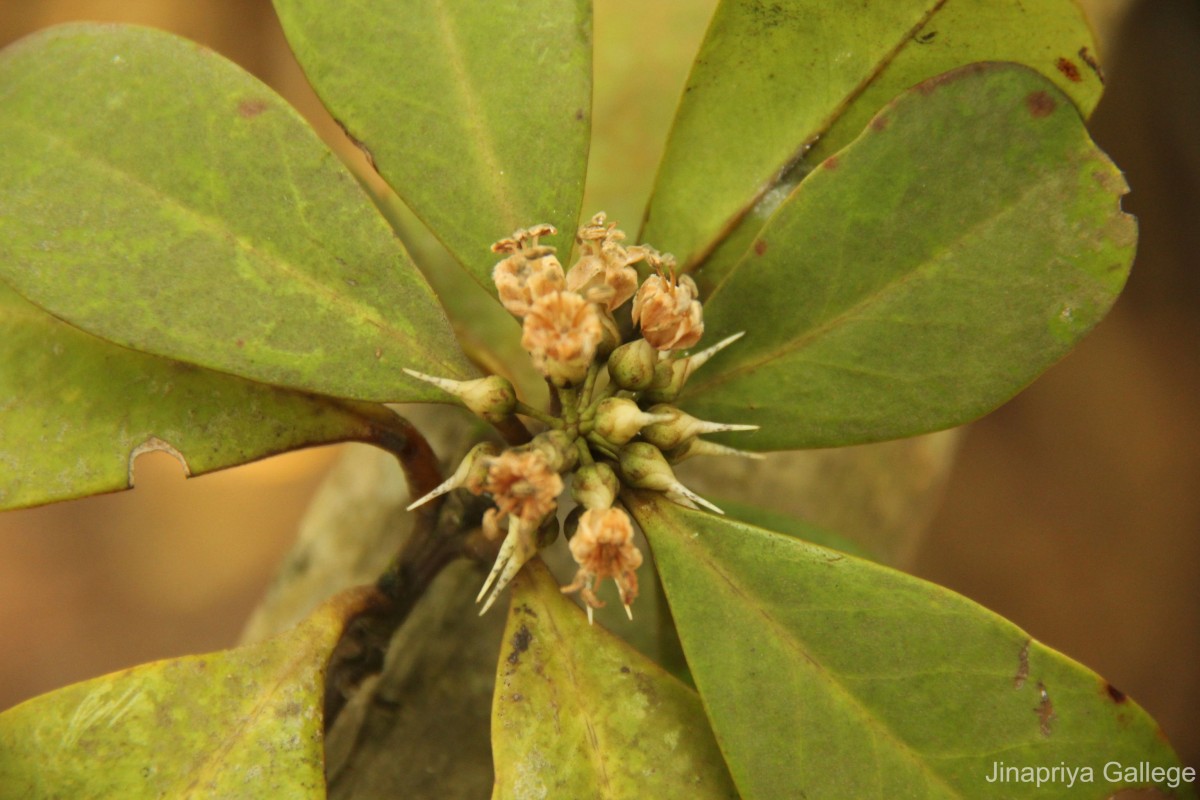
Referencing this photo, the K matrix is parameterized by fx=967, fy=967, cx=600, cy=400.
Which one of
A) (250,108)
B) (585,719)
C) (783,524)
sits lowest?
(783,524)

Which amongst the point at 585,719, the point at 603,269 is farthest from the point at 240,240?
the point at 585,719

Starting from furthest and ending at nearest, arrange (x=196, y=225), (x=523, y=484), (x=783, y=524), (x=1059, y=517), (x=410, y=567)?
(x=1059, y=517)
(x=783, y=524)
(x=410, y=567)
(x=196, y=225)
(x=523, y=484)

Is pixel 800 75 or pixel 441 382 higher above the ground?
pixel 800 75

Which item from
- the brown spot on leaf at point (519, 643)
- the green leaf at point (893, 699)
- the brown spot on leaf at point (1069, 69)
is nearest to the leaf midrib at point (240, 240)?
the brown spot on leaf at point (519, 643)

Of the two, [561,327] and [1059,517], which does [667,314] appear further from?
[1059,517]

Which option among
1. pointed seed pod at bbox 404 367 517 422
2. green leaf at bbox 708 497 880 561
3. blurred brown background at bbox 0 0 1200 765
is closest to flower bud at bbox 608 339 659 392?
pointed seed pod at bbox 404 367 517 422

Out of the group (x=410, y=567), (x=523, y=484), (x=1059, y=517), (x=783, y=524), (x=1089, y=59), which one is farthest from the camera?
(x=1059, y=517)

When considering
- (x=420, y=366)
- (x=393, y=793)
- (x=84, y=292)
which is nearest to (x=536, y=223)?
(x=420, y=366)
